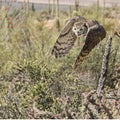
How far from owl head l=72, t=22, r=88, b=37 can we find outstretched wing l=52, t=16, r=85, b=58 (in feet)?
0.17

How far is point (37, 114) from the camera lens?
3.28m

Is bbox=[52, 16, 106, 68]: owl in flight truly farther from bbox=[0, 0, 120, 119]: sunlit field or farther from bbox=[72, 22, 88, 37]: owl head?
bbox=[0, 0, 120, 119]: sunlit field

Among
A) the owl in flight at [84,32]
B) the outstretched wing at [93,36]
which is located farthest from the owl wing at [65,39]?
the outstretched wing at [93,36]

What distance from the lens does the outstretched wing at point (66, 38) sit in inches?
156

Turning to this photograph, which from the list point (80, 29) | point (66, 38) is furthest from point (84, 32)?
point (66, 38)

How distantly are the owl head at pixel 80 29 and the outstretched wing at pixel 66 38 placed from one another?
0.17ft

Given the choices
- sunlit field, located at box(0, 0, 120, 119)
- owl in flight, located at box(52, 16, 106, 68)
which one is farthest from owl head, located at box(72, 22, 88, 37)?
sunlit field, located at box(0, 0, 120, 119)

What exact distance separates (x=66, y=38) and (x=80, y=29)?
0.22 m

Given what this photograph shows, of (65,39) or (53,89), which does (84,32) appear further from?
(53,89)

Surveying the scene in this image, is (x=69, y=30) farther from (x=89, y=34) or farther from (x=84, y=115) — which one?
(x=84, y=115)

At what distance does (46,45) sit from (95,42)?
123 inches

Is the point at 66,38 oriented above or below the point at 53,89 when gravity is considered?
above

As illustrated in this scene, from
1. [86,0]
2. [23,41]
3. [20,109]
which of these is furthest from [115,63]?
[86,0]

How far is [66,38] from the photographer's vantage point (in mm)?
4035
